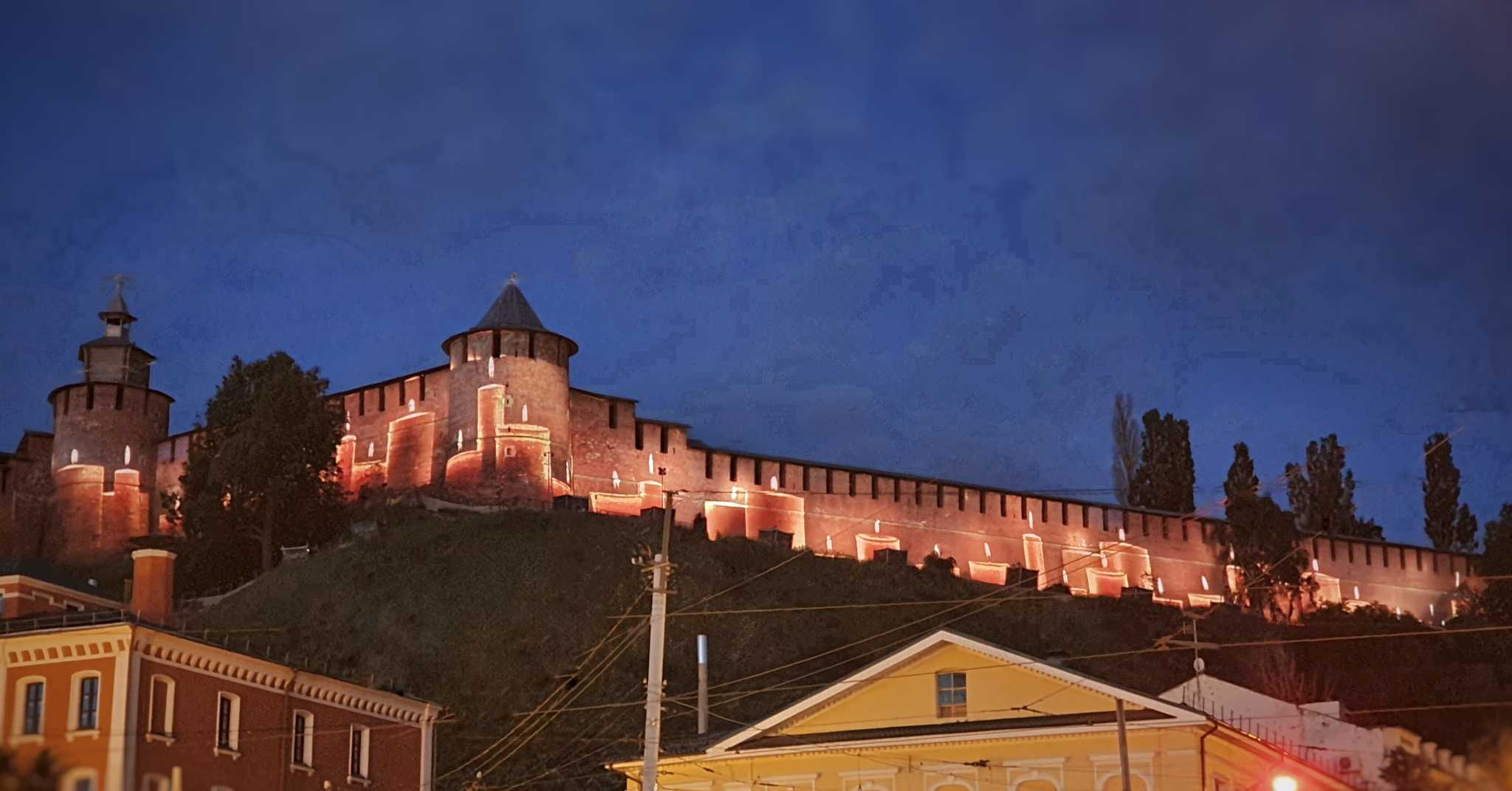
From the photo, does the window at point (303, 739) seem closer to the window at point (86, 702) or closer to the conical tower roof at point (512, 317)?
the window at point (86, 702)

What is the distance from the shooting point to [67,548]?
262 ft

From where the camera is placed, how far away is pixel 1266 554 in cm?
8619

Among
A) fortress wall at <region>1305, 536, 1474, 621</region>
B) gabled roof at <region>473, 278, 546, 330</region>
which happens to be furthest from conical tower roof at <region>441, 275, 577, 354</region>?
fortress wall at <region>1305, 536, 1474, 621</region>

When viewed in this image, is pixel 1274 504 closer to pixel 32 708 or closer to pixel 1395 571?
pixel 1395 571

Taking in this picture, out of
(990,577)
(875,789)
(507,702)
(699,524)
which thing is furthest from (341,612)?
(875,789)

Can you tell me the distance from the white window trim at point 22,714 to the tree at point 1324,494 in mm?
73947

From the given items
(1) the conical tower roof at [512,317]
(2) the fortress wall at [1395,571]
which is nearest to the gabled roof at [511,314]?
(1) the conical tower roof at [512,317]

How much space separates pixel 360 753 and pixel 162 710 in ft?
18.8

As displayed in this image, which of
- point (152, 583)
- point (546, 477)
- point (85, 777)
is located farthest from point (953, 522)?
point (85, 777)

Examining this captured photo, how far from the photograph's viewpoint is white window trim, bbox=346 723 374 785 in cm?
3800

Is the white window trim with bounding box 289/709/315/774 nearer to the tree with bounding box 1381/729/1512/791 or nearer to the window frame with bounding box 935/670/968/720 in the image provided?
the window frame with bounding box 935/670/968/720

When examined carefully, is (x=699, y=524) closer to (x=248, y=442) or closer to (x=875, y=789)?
(x=248, y=442)

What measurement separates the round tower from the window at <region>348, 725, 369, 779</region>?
121 feet

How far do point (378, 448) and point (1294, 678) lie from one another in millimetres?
37472
